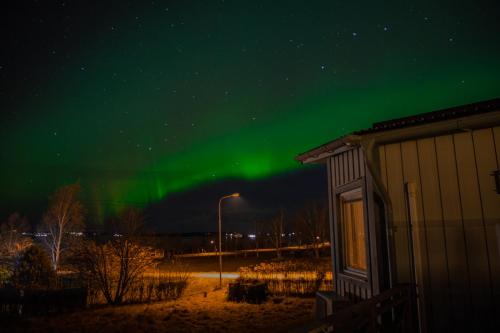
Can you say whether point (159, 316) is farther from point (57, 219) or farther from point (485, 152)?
point (57, 219)

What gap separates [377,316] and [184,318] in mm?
8635

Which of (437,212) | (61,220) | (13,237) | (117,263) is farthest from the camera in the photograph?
(61,220)

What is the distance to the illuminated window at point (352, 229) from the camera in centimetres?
613

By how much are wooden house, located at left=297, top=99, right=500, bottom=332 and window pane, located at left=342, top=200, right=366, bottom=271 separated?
19.7 inches

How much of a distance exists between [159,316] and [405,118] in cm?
993

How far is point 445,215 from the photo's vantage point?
478cm

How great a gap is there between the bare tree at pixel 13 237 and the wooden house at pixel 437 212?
75.6 feet

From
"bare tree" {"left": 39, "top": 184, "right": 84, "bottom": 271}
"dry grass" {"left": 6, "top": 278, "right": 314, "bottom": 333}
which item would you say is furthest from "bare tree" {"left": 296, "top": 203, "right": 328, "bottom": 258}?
"dry grass" {"left": 6, "top": 278, "right": 314, "bottom": 333}

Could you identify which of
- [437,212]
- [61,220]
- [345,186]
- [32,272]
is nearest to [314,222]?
[61,220]

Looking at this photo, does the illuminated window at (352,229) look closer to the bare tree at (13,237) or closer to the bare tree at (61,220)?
the bare tree at (13,237)

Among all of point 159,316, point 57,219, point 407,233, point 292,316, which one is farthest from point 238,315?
point 57,219

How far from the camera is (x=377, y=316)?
3.98m

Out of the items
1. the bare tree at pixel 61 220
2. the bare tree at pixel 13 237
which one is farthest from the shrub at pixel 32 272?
the bare tree at pixel 61 220

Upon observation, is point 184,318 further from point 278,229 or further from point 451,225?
point 278,229
